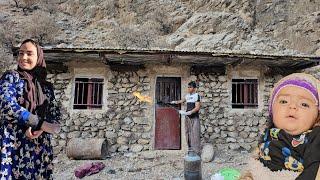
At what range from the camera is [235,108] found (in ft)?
30.4

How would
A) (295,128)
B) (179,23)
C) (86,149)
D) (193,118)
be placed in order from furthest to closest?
1. (179,23)
2. (86,149)
3. (193,118)
4. (295,128)

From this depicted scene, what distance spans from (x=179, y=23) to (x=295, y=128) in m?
18.5

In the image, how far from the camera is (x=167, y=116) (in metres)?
9.32

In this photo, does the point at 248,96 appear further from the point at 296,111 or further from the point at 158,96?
the point at 296,111

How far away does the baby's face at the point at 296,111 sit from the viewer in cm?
155

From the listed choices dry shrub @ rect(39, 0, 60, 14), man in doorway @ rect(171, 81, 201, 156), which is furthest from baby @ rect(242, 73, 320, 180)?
dry shrub @ rect(39, 0, 60, 14)

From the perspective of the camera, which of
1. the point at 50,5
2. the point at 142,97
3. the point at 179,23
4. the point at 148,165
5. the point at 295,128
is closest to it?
the point at 295,128

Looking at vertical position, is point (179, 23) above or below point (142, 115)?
above


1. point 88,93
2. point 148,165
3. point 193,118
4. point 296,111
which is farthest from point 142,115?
point 296,111

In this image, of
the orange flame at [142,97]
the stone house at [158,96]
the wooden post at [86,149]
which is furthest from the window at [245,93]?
the wooden post at [86,149]

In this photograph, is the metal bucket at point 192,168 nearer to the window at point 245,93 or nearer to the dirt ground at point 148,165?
the dirt ground at point 148,165

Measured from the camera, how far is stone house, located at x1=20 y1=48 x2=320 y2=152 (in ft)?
28.6

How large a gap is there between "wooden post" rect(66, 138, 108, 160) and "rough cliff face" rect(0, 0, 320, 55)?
864 cm

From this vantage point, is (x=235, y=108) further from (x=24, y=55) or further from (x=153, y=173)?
(x=24, y=55)
